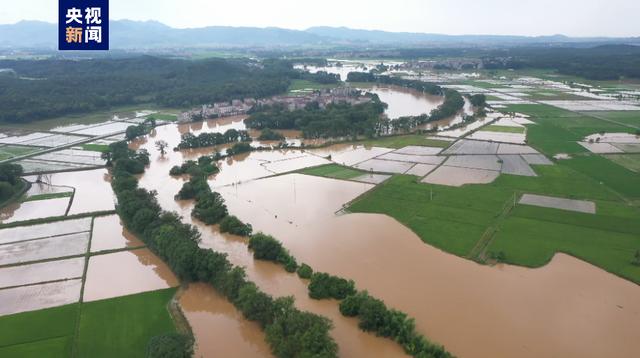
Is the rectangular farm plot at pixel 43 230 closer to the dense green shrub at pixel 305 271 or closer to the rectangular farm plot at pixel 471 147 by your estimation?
the dense green shrub at pixel 305 271

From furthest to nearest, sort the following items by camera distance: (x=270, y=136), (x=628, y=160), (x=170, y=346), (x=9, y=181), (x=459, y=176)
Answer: (x=270, y=136)
(x=628, y=160)
(x=459, y=176)
(x=9, y=181)
(x=170, y=346)

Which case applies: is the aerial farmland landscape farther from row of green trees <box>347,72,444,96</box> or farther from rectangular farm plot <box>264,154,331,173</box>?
row of green trees <box>347,72,444,96</box>

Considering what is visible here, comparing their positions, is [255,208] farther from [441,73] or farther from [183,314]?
[441,73]

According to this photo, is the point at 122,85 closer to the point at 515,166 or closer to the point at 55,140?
the point at 55,140

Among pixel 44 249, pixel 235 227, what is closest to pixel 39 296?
pixel 44 249

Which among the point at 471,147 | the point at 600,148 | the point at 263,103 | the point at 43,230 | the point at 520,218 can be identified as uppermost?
the point at 263,103

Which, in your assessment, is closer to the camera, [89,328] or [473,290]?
[89,328]

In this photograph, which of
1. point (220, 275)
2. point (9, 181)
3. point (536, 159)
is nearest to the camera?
point (220, 275)
